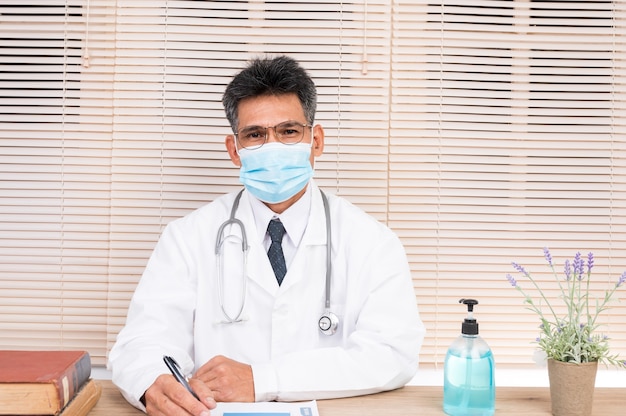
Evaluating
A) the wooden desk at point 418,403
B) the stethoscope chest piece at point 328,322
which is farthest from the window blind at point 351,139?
the wooden desk at point 418,403

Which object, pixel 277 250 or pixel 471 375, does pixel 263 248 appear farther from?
pixel 471 375

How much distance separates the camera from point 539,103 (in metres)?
2.13

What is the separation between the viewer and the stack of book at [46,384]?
1.09m

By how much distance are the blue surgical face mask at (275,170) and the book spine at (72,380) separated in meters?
0.65

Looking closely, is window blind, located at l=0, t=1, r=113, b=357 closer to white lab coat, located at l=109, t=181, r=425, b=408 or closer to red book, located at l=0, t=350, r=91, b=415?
white lab coat, located at l=109, t=181, r=425, b=408

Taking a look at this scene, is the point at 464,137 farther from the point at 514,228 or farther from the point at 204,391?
the point at 204,391

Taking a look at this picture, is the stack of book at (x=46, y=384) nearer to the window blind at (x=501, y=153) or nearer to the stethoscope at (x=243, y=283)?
the stethoscope at (x=243, y=283)

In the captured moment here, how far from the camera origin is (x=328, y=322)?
1661 mm

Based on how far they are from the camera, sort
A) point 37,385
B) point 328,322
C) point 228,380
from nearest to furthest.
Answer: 1. point 37,385
2. point 228,380
3. point 328,322

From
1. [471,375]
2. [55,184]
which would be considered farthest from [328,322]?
[55,184]

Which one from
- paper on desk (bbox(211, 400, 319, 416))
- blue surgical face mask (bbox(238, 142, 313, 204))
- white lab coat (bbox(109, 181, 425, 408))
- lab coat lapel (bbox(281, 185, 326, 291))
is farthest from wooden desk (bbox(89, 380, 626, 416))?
blue surgical face mask (bbox(238, 142, 313, 204))

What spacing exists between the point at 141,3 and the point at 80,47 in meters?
Answer: 0.27

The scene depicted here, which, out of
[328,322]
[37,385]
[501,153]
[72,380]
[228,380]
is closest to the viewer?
[37,385]

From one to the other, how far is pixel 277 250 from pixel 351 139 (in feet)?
1.86
